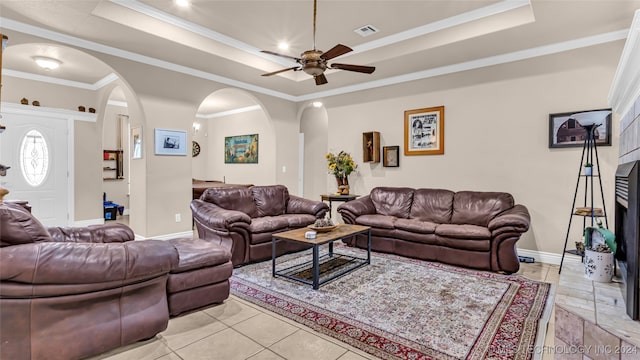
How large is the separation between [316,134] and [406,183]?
311cm

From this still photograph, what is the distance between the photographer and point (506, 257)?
A: 11.4ft

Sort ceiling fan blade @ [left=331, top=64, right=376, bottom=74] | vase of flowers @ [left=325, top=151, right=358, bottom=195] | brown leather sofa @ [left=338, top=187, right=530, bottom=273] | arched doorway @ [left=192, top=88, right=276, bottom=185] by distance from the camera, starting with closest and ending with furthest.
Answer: ceiling fan blade @ [left=331, top=64, right=376, bottom=74]
brown leather sofa @ [left=338, top=187, right=530, bottom=273]
vase of flowers @ [left=325, top=151, right=358, bottom=195]
arched doorway @ [left=192, top=88, right=276, bottom=185]

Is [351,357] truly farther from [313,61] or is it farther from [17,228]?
[313,61]

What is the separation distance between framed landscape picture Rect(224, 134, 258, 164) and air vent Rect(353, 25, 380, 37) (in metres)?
4.99

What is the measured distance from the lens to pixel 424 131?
5137mm

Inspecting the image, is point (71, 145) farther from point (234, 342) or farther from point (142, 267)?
point (234, 342)

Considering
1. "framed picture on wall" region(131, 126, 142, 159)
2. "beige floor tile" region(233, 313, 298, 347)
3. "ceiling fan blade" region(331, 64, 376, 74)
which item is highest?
"ceiling fan blade" region(331, 64, 376, 74)

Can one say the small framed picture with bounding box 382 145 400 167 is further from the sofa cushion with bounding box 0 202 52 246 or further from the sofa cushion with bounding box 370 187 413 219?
the sofa cushion with bounding box 0 202 52 246

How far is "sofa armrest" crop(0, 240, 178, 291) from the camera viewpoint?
5.42ft

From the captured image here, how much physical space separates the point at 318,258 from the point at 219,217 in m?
1.29

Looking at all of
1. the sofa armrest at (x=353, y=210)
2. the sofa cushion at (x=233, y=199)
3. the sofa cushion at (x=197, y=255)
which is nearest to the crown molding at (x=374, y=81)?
the sofa cushion at (x=233, y=199)

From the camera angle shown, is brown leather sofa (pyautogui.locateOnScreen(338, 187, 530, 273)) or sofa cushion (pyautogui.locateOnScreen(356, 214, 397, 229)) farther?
sofa cushion (pyautogui.locateOnScreen(356, 214, 397, 229))

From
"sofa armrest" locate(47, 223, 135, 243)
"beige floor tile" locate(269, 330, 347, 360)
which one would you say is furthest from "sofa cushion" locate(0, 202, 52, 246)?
"beige floor tile" locate(269, 330, 347, 360)

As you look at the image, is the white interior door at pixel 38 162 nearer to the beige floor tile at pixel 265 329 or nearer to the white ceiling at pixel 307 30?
the white ceiling at pixel 307 30
